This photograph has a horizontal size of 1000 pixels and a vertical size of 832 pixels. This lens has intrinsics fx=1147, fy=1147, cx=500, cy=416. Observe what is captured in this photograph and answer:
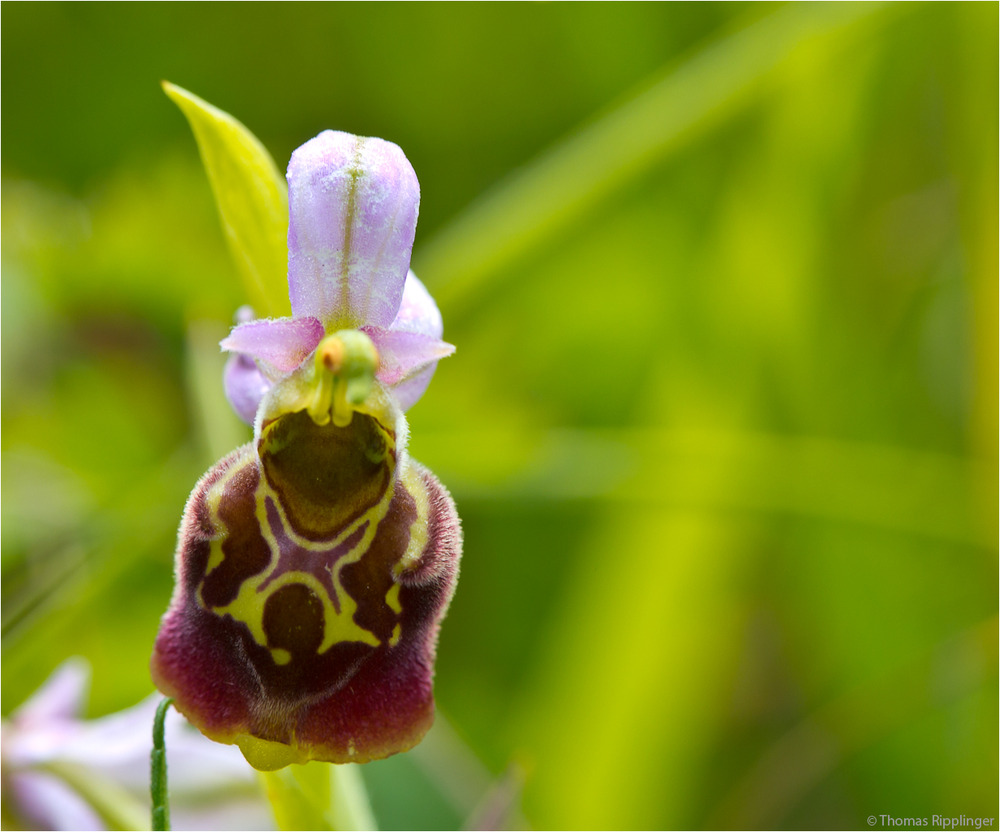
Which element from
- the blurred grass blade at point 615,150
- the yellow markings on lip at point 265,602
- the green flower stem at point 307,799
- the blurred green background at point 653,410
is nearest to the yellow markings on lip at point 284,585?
the yellow markings on lip at point 265,602

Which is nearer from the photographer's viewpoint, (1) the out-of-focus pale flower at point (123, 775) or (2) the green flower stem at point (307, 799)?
(2) the green flower stem at point (307, 799)

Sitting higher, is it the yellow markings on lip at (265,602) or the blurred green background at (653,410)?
the yellow markings on lip at (265,602)

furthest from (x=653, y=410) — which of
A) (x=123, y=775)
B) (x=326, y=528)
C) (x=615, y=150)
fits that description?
(x=326, y=528)

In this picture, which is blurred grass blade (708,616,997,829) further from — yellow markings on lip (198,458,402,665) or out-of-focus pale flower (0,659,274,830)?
yellow markings on lip (198,458,402,665)

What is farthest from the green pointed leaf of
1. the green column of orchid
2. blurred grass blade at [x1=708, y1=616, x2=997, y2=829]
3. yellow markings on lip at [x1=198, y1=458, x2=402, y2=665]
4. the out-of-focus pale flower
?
blurred grass blade at [x1=708, y1=616, x2=997, y2=829]

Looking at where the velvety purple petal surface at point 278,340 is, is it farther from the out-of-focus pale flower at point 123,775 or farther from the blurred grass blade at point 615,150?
the blurred grass blade at point 615,150

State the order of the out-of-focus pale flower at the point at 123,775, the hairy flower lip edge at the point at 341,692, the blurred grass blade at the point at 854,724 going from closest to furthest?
the hairy flower lip edge at the point at 341,692
the out-of-focus pale flower at the point at 123,775
the blurred grass blade at the point at 854,724
